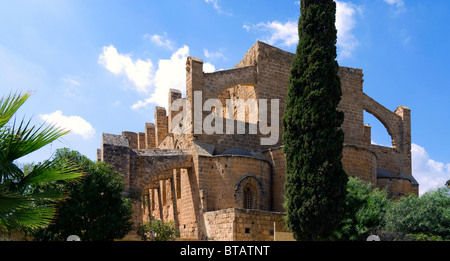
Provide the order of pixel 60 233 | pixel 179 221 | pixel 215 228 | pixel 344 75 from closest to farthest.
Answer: pixel 60 233, pixel 215 228, pixel 179 221, pixel 344 75

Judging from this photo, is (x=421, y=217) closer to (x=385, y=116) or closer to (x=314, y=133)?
(x=314, y=133)

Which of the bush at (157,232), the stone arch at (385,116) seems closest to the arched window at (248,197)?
the bush at (157,232)

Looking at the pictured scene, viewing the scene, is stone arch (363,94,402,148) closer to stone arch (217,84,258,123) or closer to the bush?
stone arch (217,84,258,123)

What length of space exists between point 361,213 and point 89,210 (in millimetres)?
7954

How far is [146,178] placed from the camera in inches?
728

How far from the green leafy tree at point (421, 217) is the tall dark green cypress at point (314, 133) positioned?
1.79 m

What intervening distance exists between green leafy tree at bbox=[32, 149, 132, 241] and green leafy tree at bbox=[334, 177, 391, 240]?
6453 millimetres

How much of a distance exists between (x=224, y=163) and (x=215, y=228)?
9.18 feet

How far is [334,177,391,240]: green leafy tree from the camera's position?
46.3 feet

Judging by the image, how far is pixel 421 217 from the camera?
14000 mm

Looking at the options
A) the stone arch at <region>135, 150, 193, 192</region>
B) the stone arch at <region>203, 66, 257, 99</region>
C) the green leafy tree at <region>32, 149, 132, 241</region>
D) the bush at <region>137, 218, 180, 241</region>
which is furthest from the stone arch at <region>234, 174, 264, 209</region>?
the green leafy tree at <region>32, 149, 132, 241</region>
